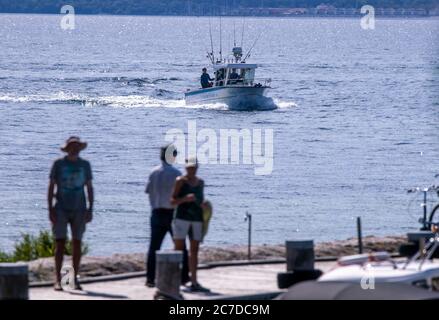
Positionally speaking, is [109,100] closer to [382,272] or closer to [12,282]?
[12,282]

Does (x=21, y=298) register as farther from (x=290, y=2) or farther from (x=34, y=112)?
(x=290, y=2)

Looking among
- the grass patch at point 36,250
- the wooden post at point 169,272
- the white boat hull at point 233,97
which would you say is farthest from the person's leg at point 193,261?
the white boat hull at point 233,97

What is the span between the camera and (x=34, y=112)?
237ft

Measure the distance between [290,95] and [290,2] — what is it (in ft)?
347

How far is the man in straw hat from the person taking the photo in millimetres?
15148

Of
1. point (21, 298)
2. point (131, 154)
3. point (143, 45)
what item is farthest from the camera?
point (143, 45)

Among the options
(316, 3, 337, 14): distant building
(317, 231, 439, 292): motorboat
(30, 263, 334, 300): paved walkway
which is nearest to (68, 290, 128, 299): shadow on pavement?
(30, 263, 334, 300): paved walkway

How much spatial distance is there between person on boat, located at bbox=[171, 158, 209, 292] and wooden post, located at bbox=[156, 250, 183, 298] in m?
0.74

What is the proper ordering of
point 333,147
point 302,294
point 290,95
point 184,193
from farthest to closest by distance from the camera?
point 290,95 → point 333,147 → point 184,193 → point 302,294

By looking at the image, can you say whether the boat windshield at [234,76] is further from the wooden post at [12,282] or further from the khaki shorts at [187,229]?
the wooden post at [12,282]

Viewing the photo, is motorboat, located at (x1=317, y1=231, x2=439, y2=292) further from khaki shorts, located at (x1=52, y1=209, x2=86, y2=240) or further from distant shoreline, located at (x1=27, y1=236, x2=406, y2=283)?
distant shoreline, located at (x1=27, y1=236, x2=406, y2=283)

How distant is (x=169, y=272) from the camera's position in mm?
14352

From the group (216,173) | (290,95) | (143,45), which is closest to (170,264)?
(216,173)
